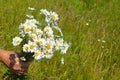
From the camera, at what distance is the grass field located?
3252mm

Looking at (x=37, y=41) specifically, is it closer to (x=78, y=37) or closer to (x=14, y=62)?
(x=14, y=62)

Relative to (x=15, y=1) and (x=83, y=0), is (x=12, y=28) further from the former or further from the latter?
(x=83, y=0)

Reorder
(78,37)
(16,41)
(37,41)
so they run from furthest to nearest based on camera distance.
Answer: (78,37) < (16,41) < (37,41)

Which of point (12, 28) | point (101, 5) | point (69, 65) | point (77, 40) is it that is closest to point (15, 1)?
point (12, 28)

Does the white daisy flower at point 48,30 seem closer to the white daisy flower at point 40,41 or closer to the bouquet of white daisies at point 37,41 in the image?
the bouquet of white daisies at point 37,41

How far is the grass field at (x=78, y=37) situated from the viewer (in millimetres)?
3252

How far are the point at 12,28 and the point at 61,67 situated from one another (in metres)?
0.81

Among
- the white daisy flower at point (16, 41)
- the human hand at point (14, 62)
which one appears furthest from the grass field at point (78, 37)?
the white daisy flower at point (16, 41)

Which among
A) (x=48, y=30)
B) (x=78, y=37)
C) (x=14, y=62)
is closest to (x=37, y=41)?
(x=48, y=30)

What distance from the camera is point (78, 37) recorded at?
4078mm

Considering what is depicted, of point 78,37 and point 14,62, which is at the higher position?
point 78,37

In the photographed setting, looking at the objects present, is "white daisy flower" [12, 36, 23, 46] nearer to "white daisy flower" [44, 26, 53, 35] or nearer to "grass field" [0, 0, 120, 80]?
"white daisy flower" [44, 26, 53, 35]

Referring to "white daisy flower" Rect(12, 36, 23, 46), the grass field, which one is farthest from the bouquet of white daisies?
the grass field

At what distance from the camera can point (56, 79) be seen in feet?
10.0
